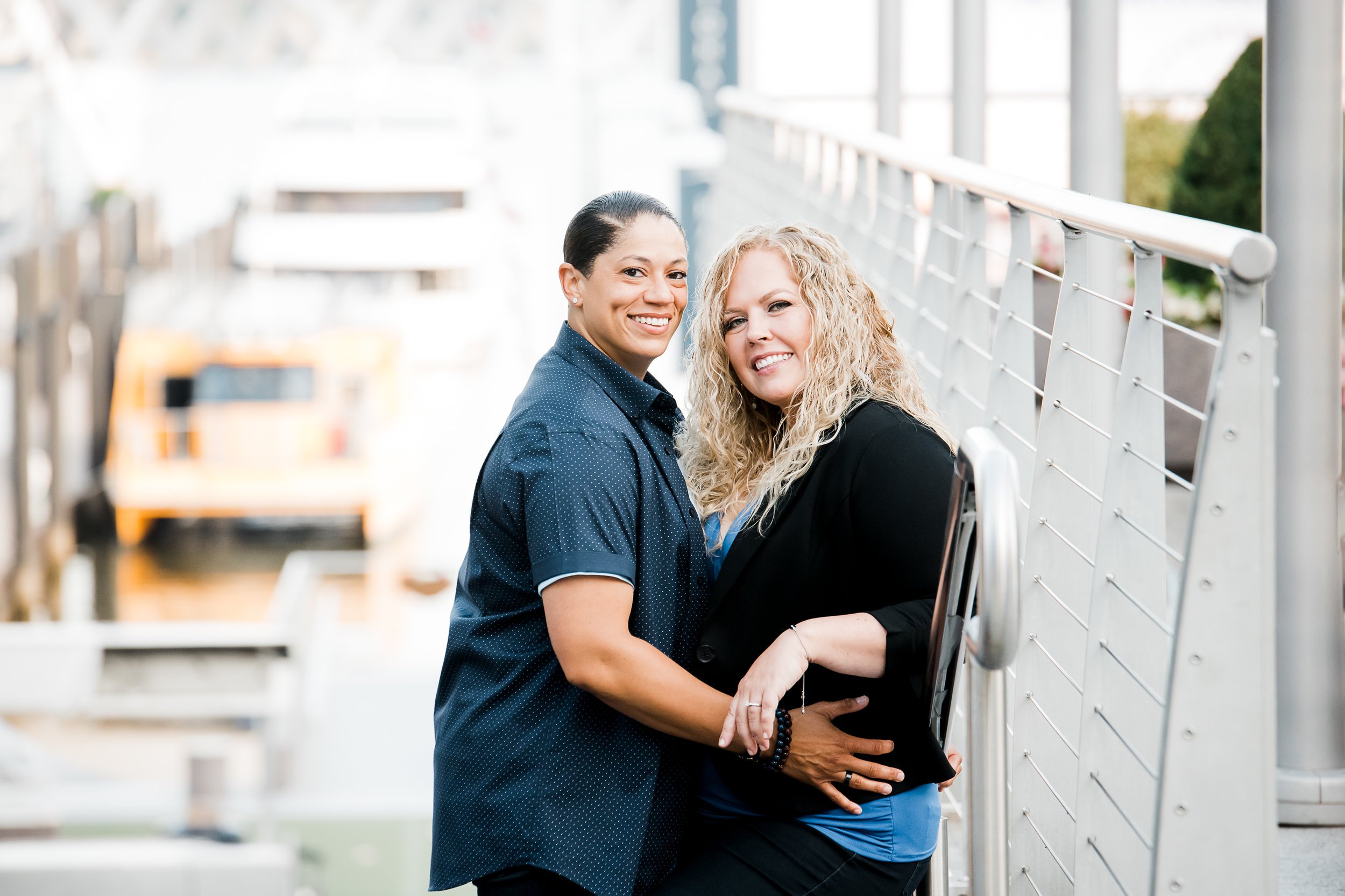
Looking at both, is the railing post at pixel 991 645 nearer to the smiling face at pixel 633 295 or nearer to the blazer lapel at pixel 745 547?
the blazer lapel at pixel 745 547

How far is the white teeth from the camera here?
148 centimetres

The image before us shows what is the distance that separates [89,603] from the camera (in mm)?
23875

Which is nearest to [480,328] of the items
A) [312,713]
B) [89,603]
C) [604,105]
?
[604,105]

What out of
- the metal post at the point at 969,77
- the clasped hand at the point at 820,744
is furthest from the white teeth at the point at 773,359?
the metal post at the point at 969,77

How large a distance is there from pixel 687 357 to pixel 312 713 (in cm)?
1519

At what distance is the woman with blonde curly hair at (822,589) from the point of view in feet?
4.25

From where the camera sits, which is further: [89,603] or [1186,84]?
[89,603]

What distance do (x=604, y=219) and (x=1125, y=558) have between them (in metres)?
0.65

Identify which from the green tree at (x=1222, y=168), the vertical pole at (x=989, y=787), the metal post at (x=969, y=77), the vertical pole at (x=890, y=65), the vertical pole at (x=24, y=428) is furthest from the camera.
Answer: the vertical pole at (x=24, y=428)

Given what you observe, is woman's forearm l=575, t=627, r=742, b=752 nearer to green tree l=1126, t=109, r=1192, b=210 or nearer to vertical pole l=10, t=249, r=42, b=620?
green tree l=1126, t=109, r=1192, b=210

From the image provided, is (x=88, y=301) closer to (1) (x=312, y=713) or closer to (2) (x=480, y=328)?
(2) (x=480, y=328)

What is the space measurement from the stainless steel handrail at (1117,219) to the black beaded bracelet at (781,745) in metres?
0.54

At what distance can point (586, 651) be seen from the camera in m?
1.30

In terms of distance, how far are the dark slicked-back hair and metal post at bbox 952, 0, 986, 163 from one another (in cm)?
246
